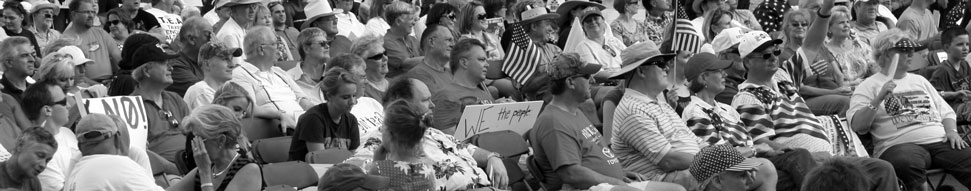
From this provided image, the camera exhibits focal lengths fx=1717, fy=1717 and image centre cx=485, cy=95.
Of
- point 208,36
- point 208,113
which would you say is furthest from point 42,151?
point 208,36

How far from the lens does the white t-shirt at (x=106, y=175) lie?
24.1 ft

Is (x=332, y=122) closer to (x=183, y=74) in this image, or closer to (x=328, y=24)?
(x=183, y=74)

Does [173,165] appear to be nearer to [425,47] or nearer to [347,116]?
[347,116]

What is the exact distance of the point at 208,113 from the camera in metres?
7.46

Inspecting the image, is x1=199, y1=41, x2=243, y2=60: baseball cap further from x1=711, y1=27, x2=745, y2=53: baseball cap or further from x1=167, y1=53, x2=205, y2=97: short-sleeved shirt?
x1=711, y1=27, x2=745, y2=53: baseball cap

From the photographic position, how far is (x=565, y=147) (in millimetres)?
8719

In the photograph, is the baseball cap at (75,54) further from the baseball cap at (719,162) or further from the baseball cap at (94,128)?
the baseball cap at (719,162)

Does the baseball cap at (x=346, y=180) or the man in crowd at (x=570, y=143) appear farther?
the man in crowd at (x=570, y=143)

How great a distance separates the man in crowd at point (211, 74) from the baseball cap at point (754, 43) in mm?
3161

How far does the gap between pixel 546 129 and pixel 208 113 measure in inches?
79.6

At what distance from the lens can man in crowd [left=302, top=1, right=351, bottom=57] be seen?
12781mm

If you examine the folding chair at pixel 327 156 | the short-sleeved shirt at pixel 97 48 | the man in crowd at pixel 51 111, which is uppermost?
the man in crowd at pixel 51 111

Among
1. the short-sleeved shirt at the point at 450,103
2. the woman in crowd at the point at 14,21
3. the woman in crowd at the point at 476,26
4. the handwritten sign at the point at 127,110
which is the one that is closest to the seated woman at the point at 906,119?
the short-sleeved shirt at the point at 450,103

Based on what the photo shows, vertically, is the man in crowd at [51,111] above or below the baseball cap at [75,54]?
above
